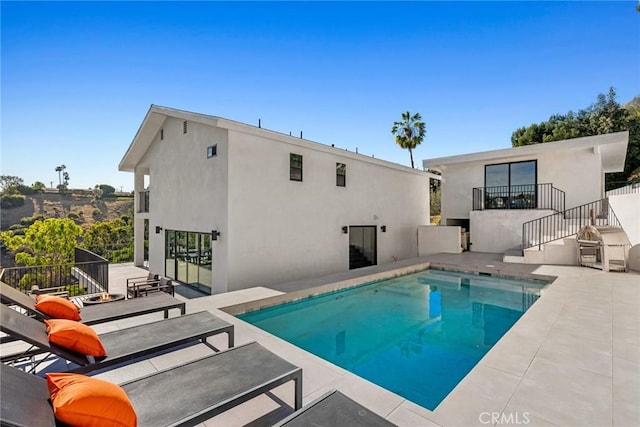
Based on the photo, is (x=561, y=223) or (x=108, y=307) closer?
(x=108, y=307)

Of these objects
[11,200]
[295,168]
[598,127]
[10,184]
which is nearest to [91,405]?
[295,168]

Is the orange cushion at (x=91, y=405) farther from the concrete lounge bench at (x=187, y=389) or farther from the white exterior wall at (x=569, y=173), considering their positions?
the white exterior wall at (x=569, y=173)

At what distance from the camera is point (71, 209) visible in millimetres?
39156

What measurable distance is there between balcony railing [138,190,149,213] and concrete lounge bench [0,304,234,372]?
1382 cm

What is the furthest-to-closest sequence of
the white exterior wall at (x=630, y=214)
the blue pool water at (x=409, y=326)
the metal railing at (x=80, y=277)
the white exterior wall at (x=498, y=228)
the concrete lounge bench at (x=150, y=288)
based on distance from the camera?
1. the white exterior wall at (x=498, y=228)
2. the metal railing at (x=80, y=277)
3. the white exterior wall at (x=630, y=214)
4. the concrete lounge bench at (x=150, y=288)
5. the blue pool water at (x=409, y=326)

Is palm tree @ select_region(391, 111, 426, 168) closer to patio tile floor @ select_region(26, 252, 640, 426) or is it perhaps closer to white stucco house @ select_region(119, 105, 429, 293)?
white stucco house @ select_region(119, 105, 429, 293)

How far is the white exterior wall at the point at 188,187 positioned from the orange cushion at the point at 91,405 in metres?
6.86

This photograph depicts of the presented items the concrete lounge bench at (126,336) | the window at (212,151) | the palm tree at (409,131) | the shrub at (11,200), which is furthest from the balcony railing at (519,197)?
the shrub at (11,200)

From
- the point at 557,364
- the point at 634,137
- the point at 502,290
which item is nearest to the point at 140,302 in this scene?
the point at 557,364

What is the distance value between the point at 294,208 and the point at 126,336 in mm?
7011

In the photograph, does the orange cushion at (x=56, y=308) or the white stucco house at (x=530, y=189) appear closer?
the orange cushion at (x=56, y=308)

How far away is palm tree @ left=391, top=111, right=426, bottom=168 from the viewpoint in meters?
27.9

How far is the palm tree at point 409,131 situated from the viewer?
27.9 metres

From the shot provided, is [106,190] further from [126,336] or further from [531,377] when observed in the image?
[531,377]
